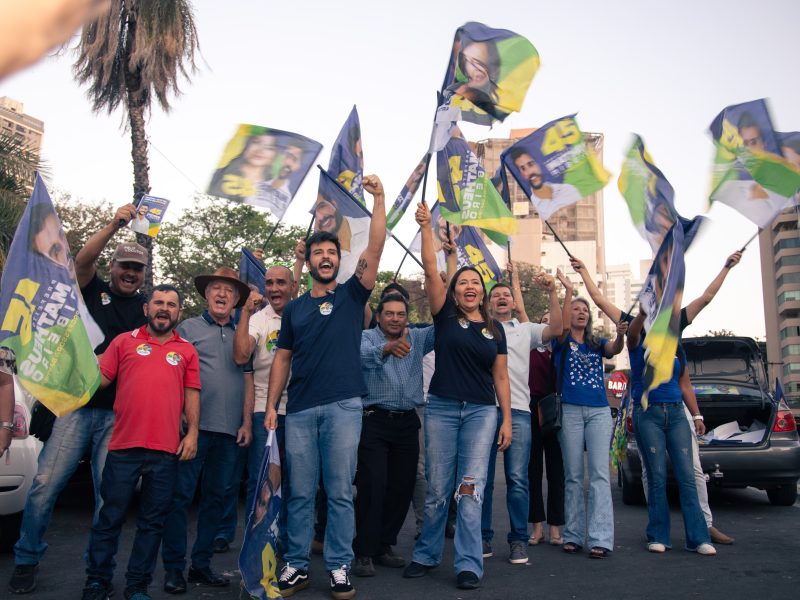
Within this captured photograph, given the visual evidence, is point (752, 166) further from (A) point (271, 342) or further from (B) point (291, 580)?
(B) point (291, 580)

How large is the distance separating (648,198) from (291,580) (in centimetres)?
418

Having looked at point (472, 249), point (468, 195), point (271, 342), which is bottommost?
point (271, 342)

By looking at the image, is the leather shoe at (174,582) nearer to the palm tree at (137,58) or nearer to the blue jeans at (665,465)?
the blue jeans at (665,465)

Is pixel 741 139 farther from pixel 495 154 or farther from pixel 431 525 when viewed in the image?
pixel 495 154

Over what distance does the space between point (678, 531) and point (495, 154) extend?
12006 centimetres

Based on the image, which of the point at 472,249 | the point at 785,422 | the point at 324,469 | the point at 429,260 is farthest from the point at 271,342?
the point at 785,422

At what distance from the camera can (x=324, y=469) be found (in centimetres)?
544

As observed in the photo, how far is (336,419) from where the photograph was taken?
5.37 m

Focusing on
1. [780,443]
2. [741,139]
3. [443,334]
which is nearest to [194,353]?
[443,334]

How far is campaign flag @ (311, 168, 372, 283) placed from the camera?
6.27m

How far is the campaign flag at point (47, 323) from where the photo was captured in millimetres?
4625

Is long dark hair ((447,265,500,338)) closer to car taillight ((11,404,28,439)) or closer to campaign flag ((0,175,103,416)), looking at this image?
campaign flag ((0,175,103,416))

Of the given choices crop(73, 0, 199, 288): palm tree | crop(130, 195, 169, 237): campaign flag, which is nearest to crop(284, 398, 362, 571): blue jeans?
crop(130, 195, 169, 237): campaign flag

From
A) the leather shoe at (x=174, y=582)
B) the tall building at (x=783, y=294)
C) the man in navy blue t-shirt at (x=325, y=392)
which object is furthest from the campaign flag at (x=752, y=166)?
the tall building at (x=783, y=294)
